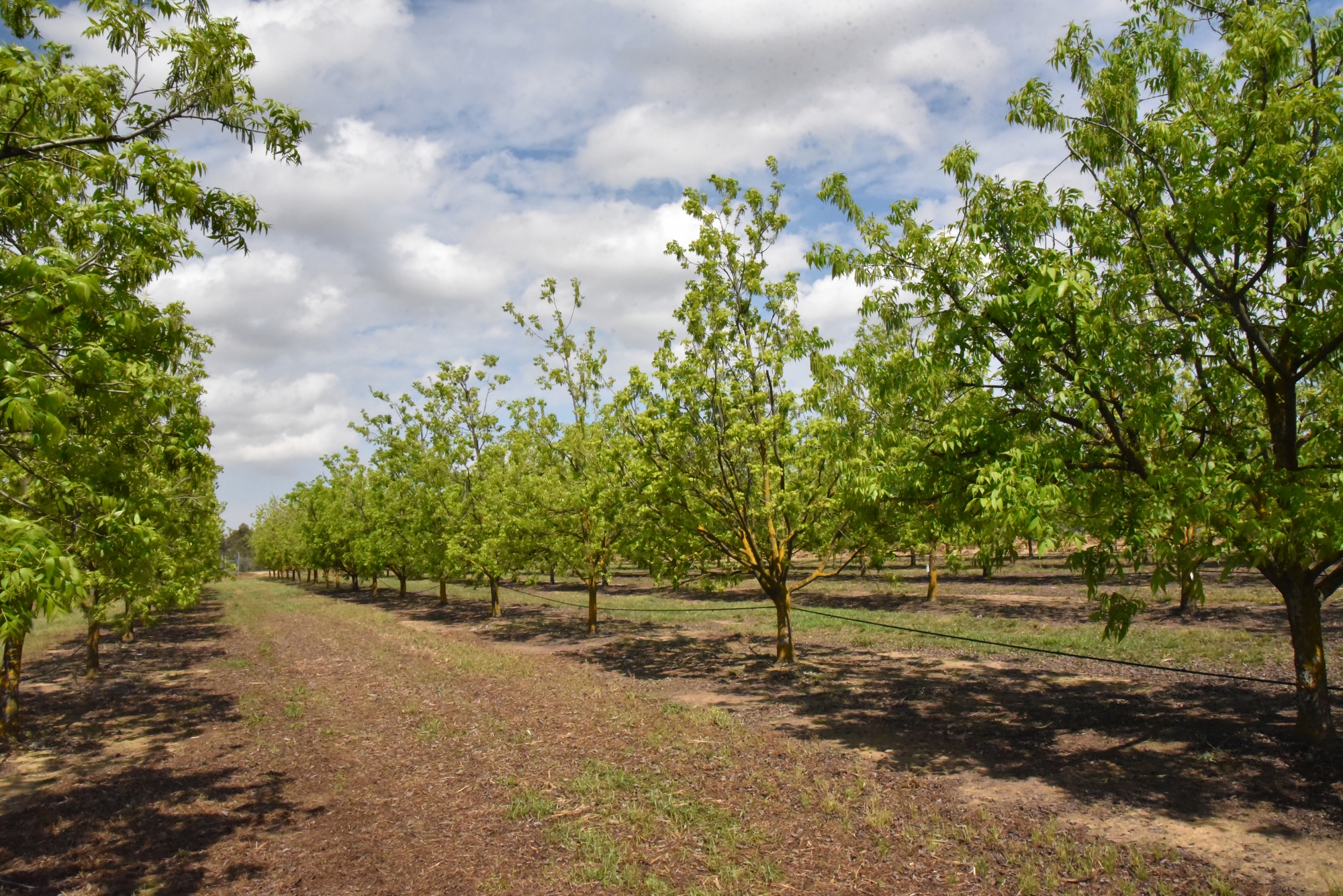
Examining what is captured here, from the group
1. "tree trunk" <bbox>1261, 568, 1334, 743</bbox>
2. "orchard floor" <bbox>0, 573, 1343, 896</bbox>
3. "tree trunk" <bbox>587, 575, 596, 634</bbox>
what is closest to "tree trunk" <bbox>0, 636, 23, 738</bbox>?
"orchard floor" <bbox>0, 573, 1343, 896</bbox>

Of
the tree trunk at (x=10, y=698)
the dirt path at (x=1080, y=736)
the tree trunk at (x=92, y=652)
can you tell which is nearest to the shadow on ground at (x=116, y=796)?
the tree trunk at (x=10, y=698)

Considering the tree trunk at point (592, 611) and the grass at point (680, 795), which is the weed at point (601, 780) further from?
the tree trunk at point (592, 611)

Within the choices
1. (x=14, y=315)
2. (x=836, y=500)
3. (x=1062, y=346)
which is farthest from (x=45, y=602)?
(x=836, y=500)

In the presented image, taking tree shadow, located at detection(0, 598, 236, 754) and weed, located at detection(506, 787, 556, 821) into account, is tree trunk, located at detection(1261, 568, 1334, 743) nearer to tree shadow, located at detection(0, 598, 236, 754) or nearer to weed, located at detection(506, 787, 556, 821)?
weed, located at detection(506, 787, 556, 821)

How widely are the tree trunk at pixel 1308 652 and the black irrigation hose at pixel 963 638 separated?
1653 mm

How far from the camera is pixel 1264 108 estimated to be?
6.34m

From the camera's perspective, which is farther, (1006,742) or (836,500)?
(836,500)

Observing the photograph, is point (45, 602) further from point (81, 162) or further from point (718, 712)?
point (718, 712)

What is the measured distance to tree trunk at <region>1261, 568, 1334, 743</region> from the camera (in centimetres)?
757

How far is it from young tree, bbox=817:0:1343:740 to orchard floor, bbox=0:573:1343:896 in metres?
2.24

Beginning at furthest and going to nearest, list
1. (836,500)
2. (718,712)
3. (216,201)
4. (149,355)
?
1. (836,500)
2. (718,712)
3. (149,355)
4. (216,201)

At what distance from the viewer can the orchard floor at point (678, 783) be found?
586cm

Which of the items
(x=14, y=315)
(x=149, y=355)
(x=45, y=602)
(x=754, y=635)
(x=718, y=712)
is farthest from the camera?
(x=754, y=635)

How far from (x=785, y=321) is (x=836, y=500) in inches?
143
